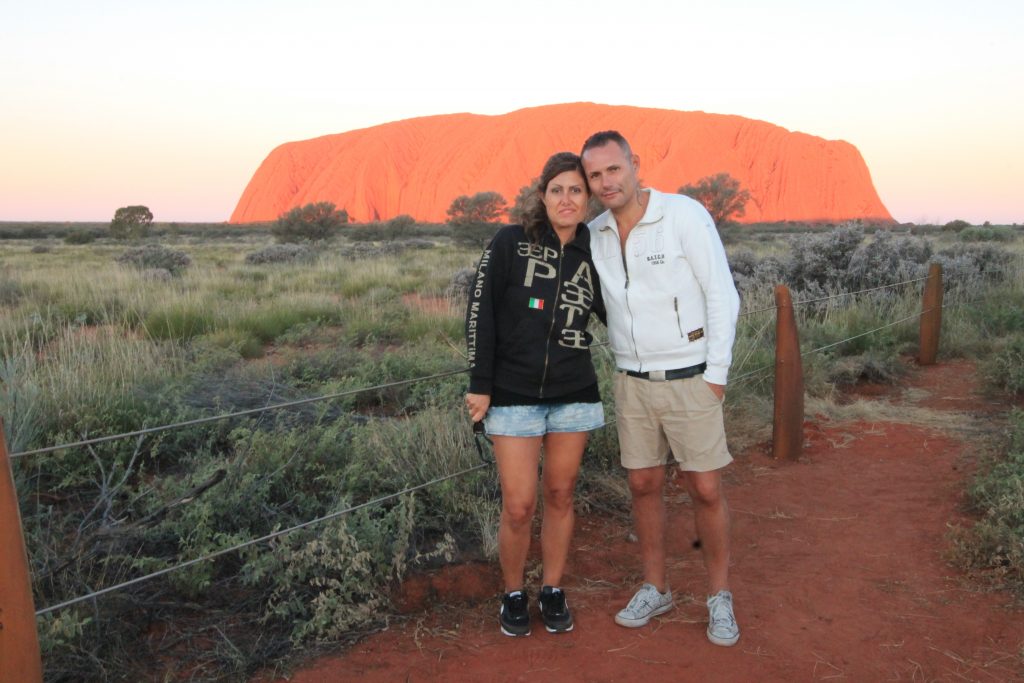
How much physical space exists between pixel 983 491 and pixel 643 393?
2543mm

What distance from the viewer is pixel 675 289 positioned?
2.77 meters

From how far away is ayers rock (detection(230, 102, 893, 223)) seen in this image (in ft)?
→ 280

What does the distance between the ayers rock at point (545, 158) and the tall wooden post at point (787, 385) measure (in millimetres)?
77176

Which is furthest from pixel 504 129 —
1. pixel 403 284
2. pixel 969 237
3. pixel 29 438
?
pixel 29 438

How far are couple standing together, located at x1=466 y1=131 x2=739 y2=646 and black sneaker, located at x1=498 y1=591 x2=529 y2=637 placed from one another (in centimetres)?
30

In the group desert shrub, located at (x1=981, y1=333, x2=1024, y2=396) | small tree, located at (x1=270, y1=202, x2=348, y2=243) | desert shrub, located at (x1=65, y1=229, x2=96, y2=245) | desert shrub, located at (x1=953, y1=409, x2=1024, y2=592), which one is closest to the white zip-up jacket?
desert shrub, located at (x1=953, y1=409, x2=1024, y2=592)

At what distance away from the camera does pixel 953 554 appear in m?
3.65

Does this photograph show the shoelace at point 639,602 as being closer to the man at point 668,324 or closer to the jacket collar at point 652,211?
the man at point 668,324

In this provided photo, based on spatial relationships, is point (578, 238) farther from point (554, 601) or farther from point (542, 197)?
point (554, 601)

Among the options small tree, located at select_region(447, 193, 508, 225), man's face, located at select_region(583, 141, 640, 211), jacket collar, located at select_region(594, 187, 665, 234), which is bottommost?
jacket collar, located at select_region(594, 187, 665, 234)

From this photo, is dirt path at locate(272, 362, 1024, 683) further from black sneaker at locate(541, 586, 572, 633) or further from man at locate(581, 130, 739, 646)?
man at locate(581, 130, 739, 646)

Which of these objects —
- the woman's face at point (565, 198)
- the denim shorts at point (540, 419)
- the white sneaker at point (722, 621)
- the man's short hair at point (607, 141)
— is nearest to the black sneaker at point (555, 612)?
the white sneaker at point (722, 621)

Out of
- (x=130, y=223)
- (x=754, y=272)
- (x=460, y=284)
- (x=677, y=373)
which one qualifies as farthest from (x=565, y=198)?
(x=130, y=223)

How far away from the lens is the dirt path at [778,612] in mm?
2848
